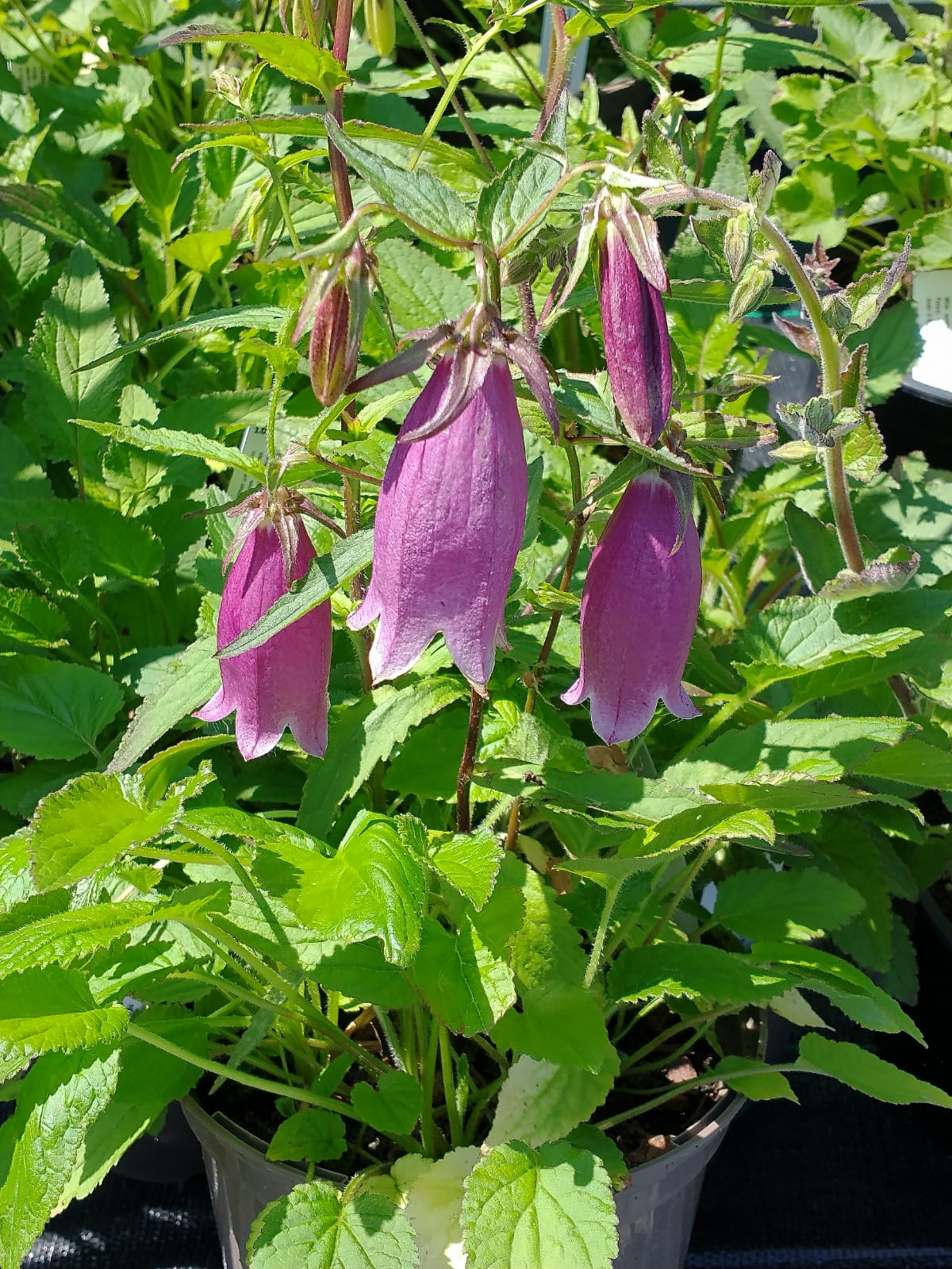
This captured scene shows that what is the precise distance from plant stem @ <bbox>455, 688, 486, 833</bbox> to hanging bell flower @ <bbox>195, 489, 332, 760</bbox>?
9cm

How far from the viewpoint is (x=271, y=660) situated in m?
0.73

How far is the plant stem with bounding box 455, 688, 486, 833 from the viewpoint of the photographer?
2.47 ft

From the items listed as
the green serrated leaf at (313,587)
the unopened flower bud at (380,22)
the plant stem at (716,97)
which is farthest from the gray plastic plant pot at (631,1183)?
the plant stem at (716,97)

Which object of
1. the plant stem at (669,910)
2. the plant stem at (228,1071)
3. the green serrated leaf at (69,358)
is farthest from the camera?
the green serrated leaf at (69,358)

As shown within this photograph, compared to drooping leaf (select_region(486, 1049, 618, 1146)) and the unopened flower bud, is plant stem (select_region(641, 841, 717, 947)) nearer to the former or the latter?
drooping leaf (select_region(486, 1049, 618, 1146))

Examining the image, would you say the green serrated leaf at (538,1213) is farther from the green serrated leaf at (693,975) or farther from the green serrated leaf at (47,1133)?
the green serrated leaf at (47,1133)

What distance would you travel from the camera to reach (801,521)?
39.2 inches

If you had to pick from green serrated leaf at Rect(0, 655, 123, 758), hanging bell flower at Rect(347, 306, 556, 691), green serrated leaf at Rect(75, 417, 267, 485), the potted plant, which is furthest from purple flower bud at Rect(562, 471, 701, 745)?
green serrated leaf at Rect(0, 655, 123, 758)

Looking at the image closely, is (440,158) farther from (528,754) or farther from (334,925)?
(334,925)

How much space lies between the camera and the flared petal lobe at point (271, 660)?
699 millimetres

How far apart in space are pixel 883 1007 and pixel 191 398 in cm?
83

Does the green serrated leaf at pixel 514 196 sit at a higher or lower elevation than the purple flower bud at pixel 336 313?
higher

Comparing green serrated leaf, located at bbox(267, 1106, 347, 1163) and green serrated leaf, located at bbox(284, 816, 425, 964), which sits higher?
green serrated leaf, located at bbox(284, 816, 425, 964)

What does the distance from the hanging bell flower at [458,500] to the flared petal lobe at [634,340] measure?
0.14ft
